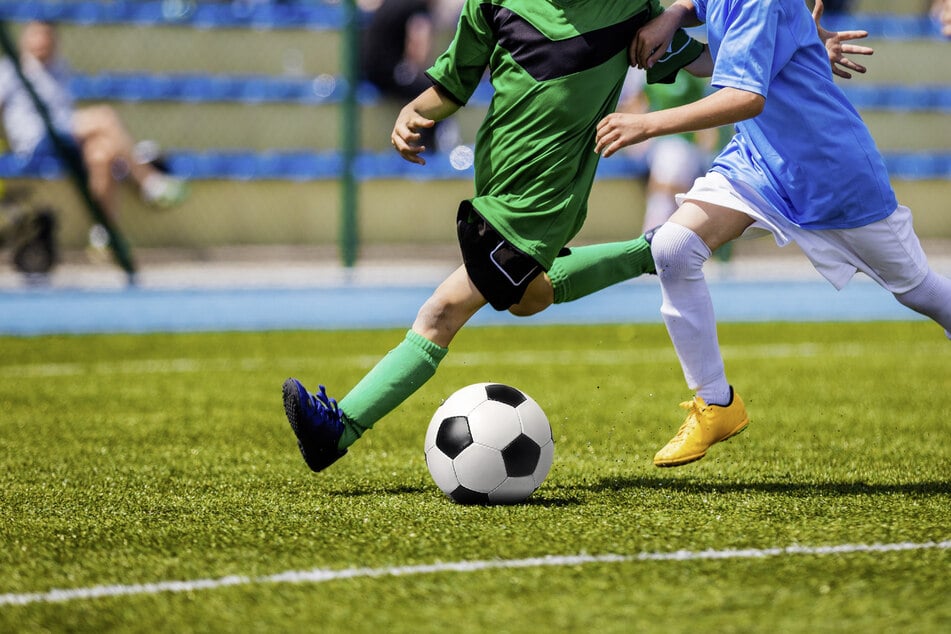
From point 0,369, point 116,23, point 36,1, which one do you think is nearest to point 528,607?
point 0,369

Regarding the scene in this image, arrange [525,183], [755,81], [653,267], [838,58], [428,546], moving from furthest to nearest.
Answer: [653,267] < [838,58] < [525,183] < [755,81] < [428,546]

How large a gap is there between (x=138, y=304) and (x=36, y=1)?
3.05 meters

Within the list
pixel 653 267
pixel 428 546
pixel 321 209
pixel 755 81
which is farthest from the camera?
pixel 321 209

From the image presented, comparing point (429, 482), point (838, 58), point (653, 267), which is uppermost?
point (838, 58)

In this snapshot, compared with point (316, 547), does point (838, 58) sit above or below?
above

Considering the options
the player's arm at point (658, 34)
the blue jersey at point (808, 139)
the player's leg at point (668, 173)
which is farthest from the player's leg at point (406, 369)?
the player's leg at point (668, 173)

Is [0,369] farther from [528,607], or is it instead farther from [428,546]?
[528,607]

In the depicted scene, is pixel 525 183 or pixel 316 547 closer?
pixel 316 547

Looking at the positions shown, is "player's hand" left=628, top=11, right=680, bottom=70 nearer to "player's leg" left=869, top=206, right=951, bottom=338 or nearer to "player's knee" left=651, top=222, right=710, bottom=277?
"player's knee" left=651, top=222, right=710, bottom=277

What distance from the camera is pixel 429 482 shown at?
158 inches

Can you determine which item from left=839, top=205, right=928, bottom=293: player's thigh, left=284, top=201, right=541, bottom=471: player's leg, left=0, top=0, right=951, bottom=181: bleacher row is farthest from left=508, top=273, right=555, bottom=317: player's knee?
left=0, top=0, right=951, bottom=181: bleacher row

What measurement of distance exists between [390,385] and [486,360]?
347cm

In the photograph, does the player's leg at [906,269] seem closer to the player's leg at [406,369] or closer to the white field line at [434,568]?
the white field line at [434,568]

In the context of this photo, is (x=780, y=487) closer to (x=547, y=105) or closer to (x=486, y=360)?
(x=547, y=105)
